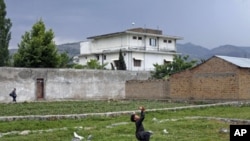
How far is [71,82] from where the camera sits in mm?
38750

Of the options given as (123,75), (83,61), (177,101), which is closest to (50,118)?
(177,101)

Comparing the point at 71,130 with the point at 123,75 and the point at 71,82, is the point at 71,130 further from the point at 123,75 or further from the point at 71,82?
the point at 123,75

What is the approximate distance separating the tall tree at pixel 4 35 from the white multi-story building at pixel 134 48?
16.8 metres

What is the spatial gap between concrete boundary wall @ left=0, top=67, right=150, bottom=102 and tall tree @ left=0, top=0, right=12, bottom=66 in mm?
14359

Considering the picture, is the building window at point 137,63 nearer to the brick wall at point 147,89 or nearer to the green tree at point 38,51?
the green tree at point 38,51

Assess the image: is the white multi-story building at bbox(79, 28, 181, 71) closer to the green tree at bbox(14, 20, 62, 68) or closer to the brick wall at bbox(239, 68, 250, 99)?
the green tree at bbox(14, 20, 62, 68)

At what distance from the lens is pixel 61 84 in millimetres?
38125

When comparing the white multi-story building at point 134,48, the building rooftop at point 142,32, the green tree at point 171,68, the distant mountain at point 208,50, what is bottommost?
the green tree at point 171,68

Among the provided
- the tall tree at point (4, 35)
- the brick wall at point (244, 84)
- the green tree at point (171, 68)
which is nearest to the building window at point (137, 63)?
the green tree at point (171, 68)

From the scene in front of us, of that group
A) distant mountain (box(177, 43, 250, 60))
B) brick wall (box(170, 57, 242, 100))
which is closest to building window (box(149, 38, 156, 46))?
brick wall (box(170, 57, 242, 100))

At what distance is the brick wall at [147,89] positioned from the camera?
36406 millimetres

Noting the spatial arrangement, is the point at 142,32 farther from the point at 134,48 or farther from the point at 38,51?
the point at 38,51

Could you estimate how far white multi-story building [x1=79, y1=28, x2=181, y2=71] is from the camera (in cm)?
6153

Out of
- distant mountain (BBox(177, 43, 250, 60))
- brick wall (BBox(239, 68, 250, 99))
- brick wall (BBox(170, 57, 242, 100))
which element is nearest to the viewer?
brick wall (BBox(239, 68, 250, 99))
